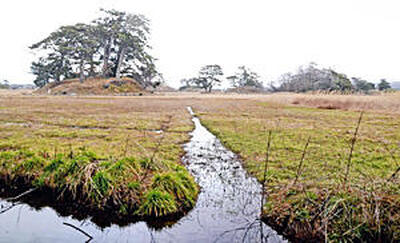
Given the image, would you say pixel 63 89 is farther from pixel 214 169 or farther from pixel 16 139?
pixel 214 169

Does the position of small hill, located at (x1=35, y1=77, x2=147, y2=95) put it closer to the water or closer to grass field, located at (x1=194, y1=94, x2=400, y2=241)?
grass field, located at (x1=194, y1=94, x2=400, y2=241)

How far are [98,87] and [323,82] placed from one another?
1969 inches

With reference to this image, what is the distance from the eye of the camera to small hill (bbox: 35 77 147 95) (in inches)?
1890

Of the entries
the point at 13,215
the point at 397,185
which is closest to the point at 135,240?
the point at 13,215

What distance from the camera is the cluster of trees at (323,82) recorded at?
61.8 meters

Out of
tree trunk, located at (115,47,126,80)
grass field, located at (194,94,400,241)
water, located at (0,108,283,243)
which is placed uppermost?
tree trunk, located at (115,47,126,80)

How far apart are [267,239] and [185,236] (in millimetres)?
1168

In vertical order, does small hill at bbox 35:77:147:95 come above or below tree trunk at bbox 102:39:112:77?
below

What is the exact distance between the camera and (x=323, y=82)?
62906 millimetres

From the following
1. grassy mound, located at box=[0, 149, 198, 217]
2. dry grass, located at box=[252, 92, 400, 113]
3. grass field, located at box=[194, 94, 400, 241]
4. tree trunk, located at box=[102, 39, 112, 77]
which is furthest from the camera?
tree trunk, located at box=[102, 39, 112, 77]

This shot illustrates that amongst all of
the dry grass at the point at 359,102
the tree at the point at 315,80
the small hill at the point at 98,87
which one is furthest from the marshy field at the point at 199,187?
the tree at the point at 315,80

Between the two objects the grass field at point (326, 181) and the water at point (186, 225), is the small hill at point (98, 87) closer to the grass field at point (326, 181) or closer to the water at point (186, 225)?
the grass field at point (326, 181)

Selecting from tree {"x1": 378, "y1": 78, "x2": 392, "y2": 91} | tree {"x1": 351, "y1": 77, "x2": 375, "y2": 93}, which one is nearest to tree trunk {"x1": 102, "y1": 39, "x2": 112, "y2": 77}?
tree {"x1": 351, "y1": 77, "x2": 375, "y2": 93}

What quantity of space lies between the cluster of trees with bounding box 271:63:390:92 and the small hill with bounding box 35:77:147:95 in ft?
134
